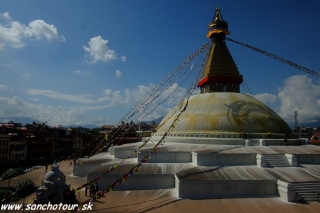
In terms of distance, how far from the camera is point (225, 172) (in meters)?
11.9

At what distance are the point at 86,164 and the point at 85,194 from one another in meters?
3.62

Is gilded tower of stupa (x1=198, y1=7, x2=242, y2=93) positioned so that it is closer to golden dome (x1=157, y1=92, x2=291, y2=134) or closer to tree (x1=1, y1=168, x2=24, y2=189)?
golden dome (x1=157, y1=92, x2=291, y2=134)

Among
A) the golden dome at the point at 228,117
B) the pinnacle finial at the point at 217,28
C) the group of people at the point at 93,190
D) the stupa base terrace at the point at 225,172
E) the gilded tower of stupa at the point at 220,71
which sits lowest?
the group of people at the point at 93,190

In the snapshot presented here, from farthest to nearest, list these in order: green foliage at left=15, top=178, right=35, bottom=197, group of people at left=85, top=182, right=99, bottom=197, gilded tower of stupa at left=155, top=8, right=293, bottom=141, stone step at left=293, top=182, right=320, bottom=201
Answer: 1. gilded tower of stupa at left=155, top=8, right=293, bottom=141
2. green foliage at left=15, top=178, right=35, bottom=197
3. group of people at left=85, top=182, right=99, bottom=197
4. stone step at left=293, top=182, right=320, bottom=201

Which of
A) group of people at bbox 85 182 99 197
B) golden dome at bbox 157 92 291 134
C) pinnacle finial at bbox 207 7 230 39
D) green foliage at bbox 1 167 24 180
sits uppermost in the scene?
pinnacle finial at bbox 207 7 230 39

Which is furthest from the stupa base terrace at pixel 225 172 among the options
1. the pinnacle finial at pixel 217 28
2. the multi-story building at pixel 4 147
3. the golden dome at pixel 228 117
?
the multi-story building at pixel 4 147

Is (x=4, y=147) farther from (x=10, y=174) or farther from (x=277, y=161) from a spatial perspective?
(x=277, y=161)

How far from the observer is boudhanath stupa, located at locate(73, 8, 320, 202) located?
10945 millimetres

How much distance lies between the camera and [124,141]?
43.3 metres

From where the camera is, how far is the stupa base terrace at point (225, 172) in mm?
10797

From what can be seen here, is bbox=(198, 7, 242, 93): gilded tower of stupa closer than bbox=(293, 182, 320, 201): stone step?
No

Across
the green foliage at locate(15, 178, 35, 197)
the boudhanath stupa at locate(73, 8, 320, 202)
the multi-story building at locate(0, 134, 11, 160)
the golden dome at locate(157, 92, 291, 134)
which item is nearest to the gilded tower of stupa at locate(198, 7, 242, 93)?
the boudhanath stupa at locate(73, 8, 320, 202)

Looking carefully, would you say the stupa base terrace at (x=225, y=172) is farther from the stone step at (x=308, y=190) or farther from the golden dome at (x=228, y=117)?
the golden dome at (x=228, y=117)

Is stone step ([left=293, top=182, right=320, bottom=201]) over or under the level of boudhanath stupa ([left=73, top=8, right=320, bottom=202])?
under
